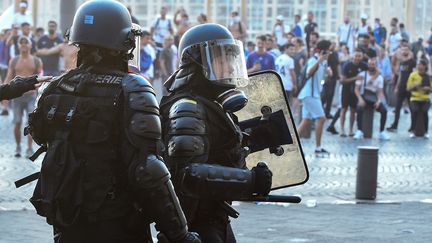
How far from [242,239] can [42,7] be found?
60.6 ft

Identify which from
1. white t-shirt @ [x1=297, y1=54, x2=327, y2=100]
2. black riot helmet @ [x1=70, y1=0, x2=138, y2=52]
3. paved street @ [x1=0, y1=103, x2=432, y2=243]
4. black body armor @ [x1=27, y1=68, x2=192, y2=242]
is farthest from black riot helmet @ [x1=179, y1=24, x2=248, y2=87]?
white t-shirt @ [x1=297, y1=54, x2=327, y2=100]

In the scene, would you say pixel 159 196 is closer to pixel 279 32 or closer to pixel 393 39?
pixel 279 32

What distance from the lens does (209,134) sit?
16.2 feet

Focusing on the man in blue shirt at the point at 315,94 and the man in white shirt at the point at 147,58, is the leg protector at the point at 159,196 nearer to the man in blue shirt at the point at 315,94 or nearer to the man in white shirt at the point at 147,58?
the man in blue shirt at the point at 315,94

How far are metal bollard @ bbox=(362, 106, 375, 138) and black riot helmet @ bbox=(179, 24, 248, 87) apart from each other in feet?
48.4

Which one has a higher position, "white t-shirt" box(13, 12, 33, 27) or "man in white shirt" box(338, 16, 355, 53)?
"white t-shirt" box(13, 12, 33, 27)

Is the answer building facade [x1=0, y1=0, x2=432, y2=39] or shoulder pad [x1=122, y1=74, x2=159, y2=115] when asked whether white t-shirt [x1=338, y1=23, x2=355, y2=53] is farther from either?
shoulder pad [x1=122, y1=74, x2=159, y2=115]

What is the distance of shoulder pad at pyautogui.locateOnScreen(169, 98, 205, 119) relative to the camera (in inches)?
192

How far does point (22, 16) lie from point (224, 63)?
19182 millimetres

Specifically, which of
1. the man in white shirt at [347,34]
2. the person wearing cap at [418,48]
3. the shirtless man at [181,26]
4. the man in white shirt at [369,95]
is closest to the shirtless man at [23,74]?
the man in white shirt at [369,95]

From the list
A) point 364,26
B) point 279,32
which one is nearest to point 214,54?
point 279,32

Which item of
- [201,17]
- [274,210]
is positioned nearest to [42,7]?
[201,17]

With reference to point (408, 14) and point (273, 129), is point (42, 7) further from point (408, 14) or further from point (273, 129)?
point (273, 129)

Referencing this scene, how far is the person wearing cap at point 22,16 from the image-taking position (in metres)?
23.6
